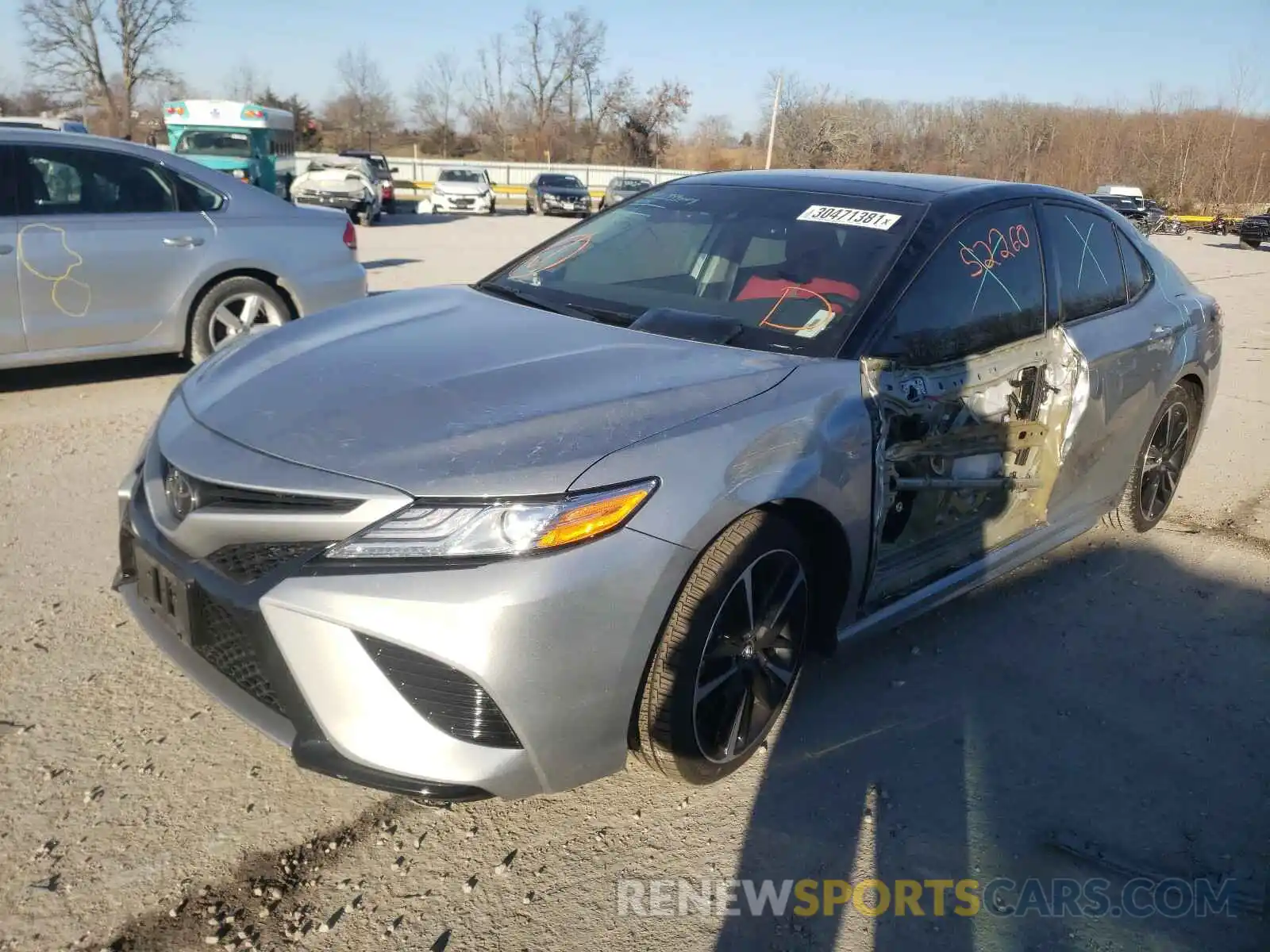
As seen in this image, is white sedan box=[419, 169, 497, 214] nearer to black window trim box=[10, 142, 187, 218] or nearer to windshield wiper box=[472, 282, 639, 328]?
black window trim box=[10, 142, 187, 218]

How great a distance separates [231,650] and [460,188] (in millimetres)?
29400

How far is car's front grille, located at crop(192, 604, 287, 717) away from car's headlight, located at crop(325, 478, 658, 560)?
307 mm

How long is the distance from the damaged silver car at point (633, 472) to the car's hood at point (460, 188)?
89.6ft

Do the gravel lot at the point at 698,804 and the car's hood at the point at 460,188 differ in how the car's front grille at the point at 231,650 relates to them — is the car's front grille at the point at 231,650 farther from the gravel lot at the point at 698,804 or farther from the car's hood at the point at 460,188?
the car's hood at the point at 460,188

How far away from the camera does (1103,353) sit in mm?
3789

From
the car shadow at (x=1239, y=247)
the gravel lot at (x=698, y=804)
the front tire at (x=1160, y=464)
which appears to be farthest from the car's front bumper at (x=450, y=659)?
the car shadow at (x=1239, y=247)

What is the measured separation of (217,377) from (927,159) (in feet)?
185

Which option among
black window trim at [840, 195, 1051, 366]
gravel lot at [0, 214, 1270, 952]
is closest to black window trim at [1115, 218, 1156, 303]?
black window trim at [840, 195, 1051, 366]

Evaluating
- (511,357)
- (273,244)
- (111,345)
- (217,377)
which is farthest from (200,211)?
(511,357)

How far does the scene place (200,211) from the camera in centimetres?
627

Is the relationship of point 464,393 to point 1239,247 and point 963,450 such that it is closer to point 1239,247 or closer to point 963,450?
point 963,450

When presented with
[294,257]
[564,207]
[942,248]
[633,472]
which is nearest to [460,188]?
[564,207]

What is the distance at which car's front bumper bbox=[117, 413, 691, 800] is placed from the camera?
2.05 metres

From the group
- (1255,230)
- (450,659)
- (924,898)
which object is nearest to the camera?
(450,659)
